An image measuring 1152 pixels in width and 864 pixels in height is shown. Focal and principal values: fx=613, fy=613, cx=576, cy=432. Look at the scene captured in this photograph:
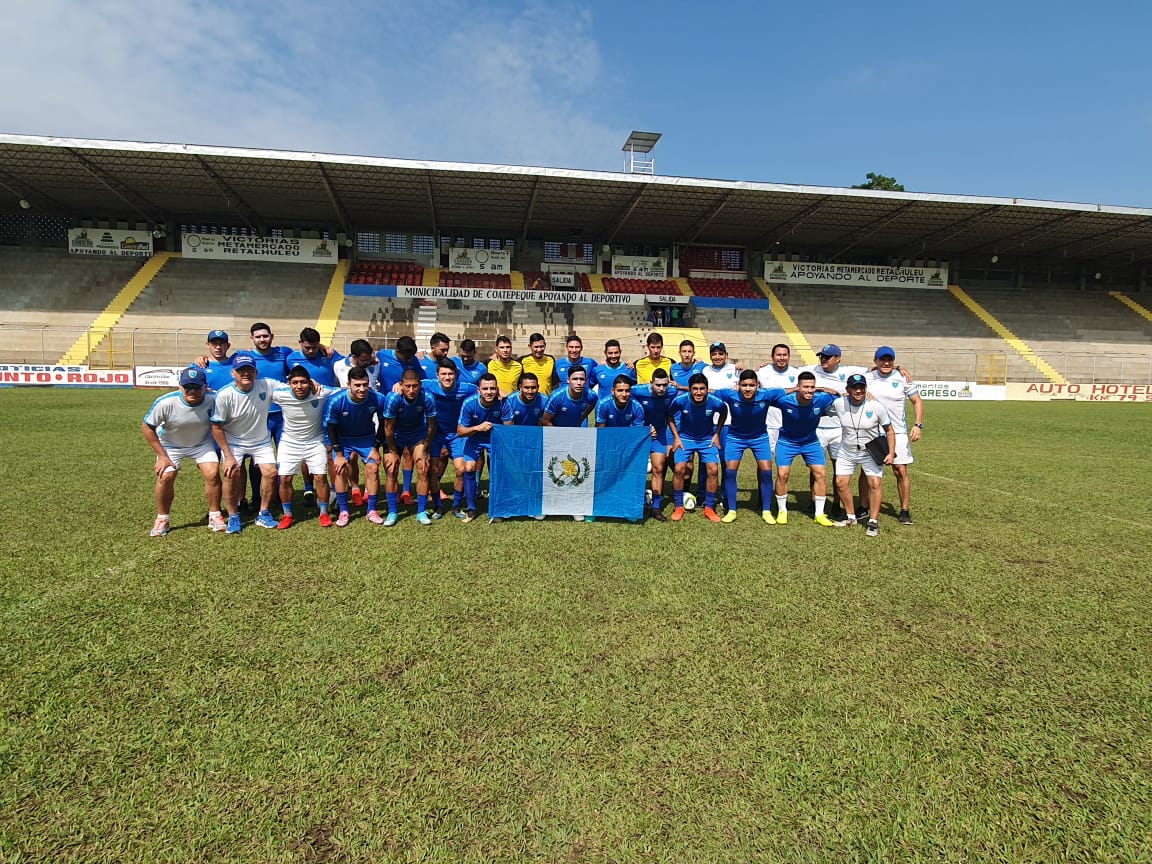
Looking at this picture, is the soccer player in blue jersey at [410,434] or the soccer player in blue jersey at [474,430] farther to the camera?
the soccer player in blue jersey at [474,430]

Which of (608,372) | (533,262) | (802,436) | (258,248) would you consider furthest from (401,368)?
(258,248)

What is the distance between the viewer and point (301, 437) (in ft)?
19.9

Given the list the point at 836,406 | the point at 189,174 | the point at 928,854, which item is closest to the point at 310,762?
the point at 928,854

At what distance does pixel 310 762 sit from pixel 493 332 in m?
25.7

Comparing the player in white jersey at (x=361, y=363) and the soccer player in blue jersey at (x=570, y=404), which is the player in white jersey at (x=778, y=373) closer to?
the soccer player in blue jersey at (x=570, y=404)

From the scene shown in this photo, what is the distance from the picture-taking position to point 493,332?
1075 inches

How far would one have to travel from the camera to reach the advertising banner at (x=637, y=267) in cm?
3164

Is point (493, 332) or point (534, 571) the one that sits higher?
point (493, 332)

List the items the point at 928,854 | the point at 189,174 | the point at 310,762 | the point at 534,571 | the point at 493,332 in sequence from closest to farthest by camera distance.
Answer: the point at 928,854 < the point at 310,762 < the point at 534,571 < the point at 189,174 < the point at 493,332

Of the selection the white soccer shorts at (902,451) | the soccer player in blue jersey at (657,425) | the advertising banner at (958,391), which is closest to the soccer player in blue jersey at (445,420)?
the soccer player in blue jersey at (657,425)

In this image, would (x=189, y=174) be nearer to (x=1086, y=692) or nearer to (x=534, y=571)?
(x=534, y=571)

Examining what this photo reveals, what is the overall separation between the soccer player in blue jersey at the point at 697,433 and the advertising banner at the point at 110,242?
3122 cm

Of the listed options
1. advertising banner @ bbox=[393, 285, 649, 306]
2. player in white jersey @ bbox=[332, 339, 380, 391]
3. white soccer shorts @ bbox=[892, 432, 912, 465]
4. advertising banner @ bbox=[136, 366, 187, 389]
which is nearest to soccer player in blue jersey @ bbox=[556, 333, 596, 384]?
player in white jersey @ bbox=[332, 339, 380, 391]

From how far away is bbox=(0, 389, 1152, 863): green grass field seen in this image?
2.13 m
